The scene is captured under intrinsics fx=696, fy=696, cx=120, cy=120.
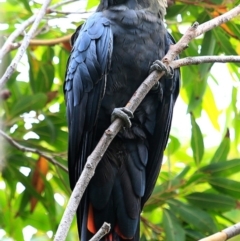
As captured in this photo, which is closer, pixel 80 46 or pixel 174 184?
pixel 80 46

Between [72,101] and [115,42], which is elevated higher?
[115,42]

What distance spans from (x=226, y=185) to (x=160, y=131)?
2.32 feet

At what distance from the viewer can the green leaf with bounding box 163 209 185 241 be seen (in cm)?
394

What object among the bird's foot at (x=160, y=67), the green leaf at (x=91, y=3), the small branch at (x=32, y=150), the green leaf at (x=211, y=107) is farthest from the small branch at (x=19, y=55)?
the green leaf at (x=211, y=107)

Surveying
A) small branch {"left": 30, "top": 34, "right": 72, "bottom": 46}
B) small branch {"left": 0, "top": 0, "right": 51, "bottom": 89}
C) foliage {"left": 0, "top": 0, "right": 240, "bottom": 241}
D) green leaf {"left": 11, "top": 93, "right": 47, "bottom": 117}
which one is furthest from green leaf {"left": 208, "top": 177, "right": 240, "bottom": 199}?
small branch {"left": 0, "top": 0, "right": 51, "bottom": 89}

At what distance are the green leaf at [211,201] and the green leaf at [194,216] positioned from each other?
0.15 feet

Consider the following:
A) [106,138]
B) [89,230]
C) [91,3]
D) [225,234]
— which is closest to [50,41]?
[91,3]

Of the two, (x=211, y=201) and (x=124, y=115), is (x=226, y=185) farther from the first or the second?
(x=124, y=115)

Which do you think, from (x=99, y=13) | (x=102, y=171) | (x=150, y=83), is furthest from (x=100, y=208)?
(x=99, y=13)

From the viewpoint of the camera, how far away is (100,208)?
11.5ft

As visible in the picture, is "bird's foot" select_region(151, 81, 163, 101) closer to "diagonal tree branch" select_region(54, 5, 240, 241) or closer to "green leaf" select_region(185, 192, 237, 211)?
"diagonal tree branch" select_region(54, 5, 240, 241)

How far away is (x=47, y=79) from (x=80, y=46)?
0.91 m

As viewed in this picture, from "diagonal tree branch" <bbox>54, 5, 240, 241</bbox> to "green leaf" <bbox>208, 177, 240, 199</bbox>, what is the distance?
3.51 feet

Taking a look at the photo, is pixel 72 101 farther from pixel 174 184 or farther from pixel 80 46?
pixel 174 184
